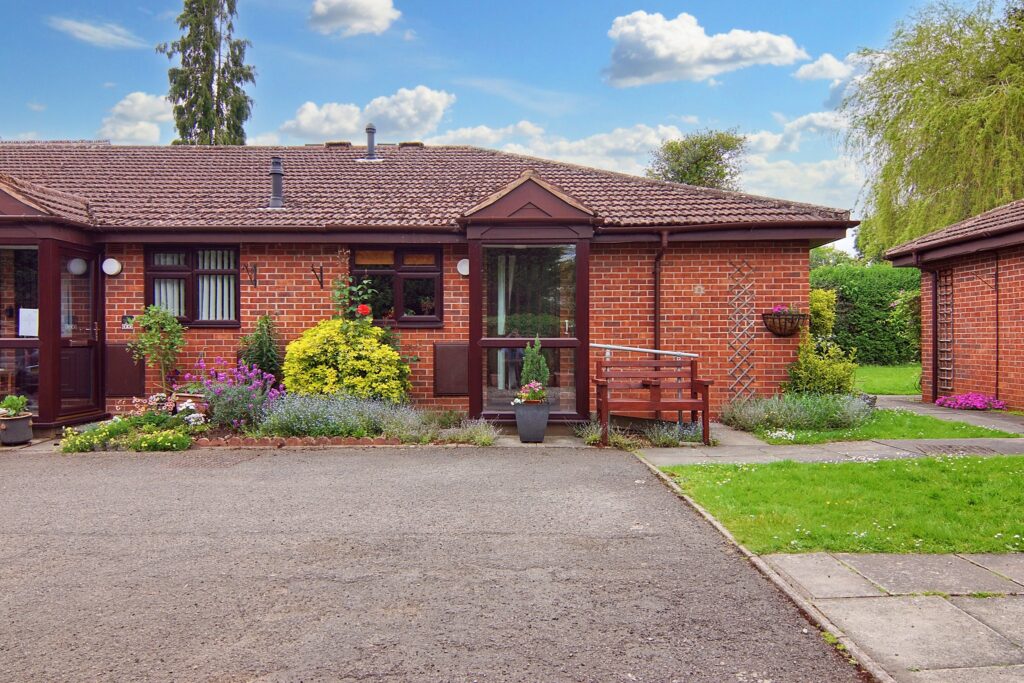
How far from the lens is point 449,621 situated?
3.62m

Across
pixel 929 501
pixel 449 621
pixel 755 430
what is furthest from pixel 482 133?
pixel 449 621

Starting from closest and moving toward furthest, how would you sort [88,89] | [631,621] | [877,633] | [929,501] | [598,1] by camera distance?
[877,633] < [631,621] < [929,501] < [598,1] < [88,89]

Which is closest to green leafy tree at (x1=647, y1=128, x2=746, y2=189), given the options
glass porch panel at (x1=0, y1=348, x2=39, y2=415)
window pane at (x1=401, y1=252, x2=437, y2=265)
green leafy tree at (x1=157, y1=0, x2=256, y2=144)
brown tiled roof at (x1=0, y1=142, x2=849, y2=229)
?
green leafy tree at (x1=157, y1=0, x2=256, y2=144)

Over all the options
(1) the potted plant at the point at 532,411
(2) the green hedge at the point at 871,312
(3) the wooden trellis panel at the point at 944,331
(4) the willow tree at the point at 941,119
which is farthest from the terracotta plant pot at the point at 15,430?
(2) the green hedge at the point at 871,312

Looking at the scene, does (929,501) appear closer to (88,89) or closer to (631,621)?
(631,621)

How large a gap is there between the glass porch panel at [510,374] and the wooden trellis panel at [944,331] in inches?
333

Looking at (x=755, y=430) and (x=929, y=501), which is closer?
(x=929, y=501)

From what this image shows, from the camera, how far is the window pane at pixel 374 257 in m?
11.4

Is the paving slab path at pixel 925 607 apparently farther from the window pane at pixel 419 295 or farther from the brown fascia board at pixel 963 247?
the brown fascia board at pixel 963 247

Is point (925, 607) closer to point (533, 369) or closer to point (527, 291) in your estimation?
point (533, 369)

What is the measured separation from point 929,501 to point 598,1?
384 inches

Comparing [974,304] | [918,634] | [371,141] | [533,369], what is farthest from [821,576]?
[371,141]

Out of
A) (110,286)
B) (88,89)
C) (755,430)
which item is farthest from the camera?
(88,89)

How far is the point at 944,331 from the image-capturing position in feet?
47.0
